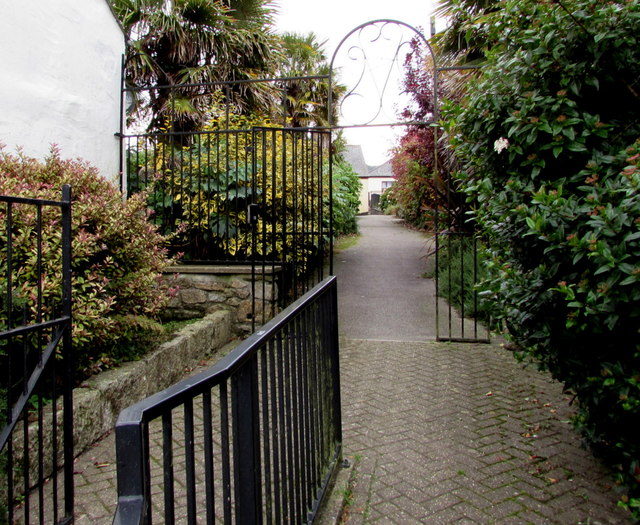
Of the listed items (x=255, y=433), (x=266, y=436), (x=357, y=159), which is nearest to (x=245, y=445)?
(x=255, y=433)

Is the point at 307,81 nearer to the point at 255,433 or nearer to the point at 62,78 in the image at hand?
the point at 62,78

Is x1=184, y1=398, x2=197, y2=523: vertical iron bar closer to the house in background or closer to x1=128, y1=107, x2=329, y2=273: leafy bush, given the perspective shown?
x1=128, y1=107, x2=329, y2=273: leafy bush

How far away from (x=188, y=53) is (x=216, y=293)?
5184 mm

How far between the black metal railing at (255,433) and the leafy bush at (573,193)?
1115 mm

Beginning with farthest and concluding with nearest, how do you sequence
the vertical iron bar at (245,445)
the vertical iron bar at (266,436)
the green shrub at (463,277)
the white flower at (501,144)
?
1. the green shrub at (463,277)
2. the white flower at (501,144)
3. the vertical iron bar at (266,436)
4. the vertical iron bar at (245,445)

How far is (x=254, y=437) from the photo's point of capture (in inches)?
61.1

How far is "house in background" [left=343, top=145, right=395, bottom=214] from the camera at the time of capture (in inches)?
1654

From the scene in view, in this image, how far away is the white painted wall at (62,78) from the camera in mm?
4648

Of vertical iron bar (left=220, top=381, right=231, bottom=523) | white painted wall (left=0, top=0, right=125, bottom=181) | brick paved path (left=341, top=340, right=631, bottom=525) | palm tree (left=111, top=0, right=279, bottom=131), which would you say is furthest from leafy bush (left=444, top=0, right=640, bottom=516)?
palm tree (left=111, top=0, right=279, bottom=131)

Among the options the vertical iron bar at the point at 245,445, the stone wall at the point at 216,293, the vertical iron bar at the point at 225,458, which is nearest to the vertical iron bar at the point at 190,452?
the vertical iron bar at the point at 225,458

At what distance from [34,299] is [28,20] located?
3213mm

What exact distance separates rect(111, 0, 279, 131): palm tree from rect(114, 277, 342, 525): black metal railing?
6874 millimetres

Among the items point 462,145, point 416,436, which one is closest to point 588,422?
point 416,436

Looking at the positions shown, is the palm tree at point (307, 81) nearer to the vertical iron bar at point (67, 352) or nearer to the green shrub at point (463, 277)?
the green shrub at point (463, 277)
